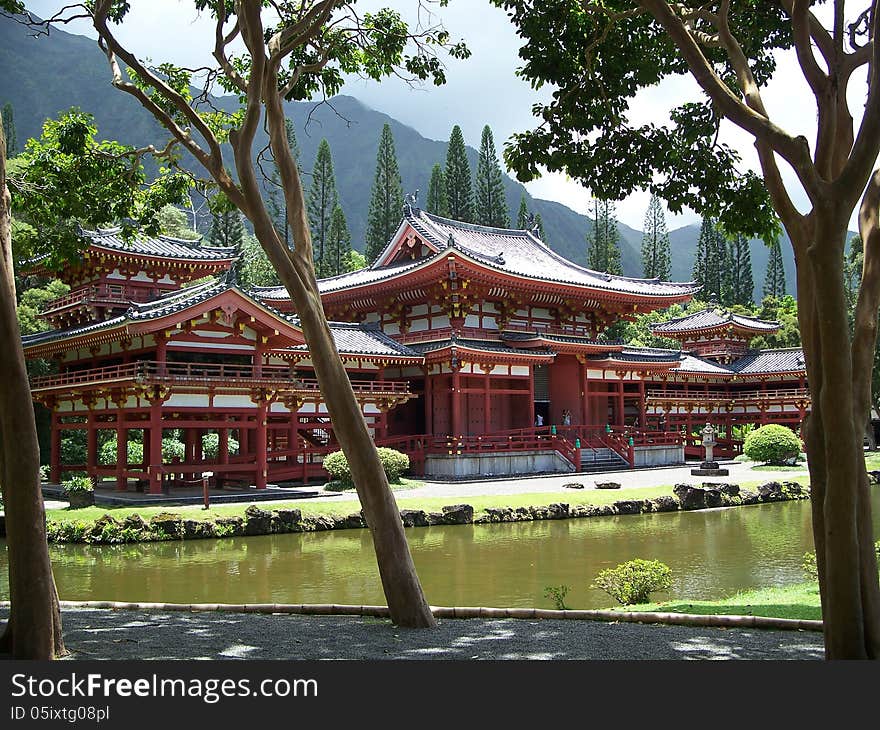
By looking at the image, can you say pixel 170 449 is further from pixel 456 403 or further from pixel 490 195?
pixel 490 195

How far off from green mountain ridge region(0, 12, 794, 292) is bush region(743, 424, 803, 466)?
69.8 meters

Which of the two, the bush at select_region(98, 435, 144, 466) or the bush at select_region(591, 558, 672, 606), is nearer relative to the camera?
the bush at select_region(591, 558, 672, 606)

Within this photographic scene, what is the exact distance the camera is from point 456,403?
28.8 m

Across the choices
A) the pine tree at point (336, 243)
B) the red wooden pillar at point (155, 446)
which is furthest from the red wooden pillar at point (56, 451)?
the pine tree at point (336, 243)

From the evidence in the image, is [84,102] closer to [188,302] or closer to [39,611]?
[188,302]

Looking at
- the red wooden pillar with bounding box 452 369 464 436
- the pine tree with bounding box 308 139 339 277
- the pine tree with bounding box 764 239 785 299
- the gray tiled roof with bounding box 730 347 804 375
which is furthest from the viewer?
the pine tree with bounding box 764 239 785 299

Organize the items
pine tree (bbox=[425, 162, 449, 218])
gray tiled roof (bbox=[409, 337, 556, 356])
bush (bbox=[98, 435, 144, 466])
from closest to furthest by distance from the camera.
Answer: gray tiled roof (bbox=[409, 337, 556, 356]), bush (bbox=[98, 435, 144, 466]), pine tree (bbox=[425, 162, 449, 218])

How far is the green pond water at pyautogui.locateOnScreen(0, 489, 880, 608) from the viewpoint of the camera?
1138 cm

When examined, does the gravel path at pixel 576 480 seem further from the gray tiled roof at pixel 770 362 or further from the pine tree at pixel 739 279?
the pine tree at pixel 739 279

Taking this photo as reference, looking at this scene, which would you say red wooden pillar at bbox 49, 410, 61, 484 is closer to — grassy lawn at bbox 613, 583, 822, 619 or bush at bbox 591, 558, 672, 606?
bush at bbox 591, 558, 672, 606

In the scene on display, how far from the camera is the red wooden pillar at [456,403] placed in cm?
2864

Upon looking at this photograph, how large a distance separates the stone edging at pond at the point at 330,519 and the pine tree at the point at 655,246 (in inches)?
2011

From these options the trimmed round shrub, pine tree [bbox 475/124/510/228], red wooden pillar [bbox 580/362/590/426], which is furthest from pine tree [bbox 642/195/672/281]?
the trimmed round shrub

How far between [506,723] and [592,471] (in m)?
26.4
